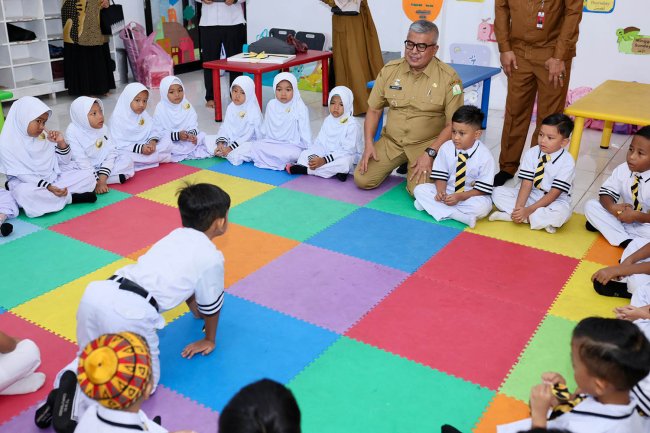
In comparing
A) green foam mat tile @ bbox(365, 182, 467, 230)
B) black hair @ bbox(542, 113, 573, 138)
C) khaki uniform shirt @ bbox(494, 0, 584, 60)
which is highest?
khaki uniform shirt @ bbox(494, 0, 584, 60)

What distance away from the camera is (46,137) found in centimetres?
495

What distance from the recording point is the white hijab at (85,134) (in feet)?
17.3

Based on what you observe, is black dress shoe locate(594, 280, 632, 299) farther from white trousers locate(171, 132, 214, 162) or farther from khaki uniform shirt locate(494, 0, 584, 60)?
white trousers locate(171, 132, 214, 162)

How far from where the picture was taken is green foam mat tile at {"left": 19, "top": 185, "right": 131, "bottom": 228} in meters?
4.76

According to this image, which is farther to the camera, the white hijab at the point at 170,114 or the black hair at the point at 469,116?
the white hijab at the point at 170,114

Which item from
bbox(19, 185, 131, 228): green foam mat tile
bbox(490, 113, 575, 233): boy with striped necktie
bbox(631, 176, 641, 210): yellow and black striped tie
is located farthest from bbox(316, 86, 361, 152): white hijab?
bbox(631, 176, 641, 210): yellow and black striped tie

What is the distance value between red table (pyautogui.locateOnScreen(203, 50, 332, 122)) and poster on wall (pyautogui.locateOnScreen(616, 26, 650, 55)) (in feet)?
11.6

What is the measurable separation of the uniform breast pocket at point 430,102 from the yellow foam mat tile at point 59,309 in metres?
2.95

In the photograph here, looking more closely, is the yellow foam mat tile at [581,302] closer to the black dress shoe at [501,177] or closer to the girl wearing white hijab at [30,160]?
the black dress shoe at [501,177]

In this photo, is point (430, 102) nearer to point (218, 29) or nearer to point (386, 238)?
point (386, 238)

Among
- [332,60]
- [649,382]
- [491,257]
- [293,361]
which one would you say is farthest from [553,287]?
[332,60]

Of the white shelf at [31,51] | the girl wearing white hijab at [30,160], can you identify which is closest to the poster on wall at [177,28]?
the white shelf at [31,51]

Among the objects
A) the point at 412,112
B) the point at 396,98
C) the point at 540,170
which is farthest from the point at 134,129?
the point at 540,170

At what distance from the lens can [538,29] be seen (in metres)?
5.25
